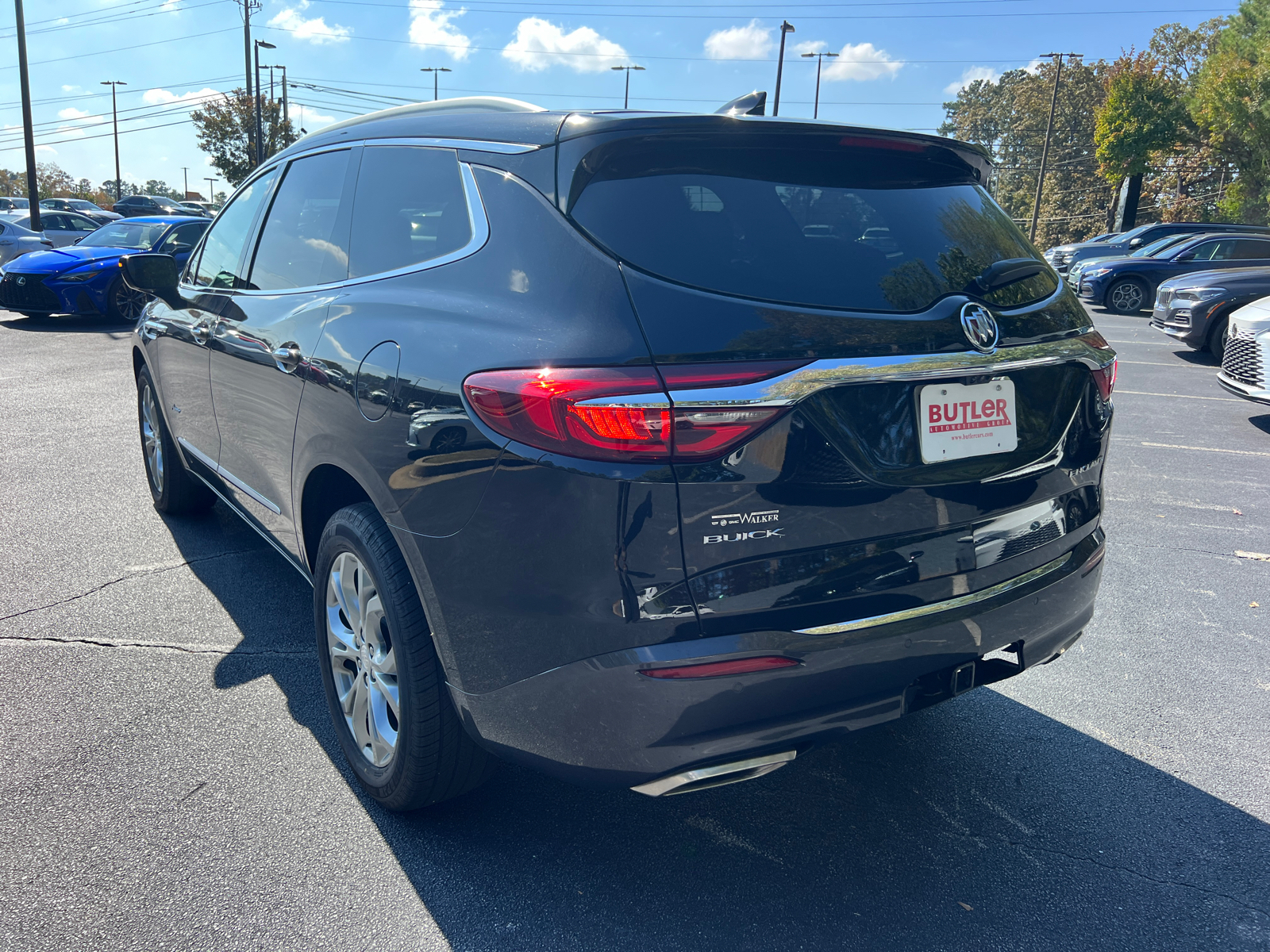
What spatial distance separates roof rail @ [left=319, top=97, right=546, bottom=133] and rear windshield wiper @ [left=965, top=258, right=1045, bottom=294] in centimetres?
111

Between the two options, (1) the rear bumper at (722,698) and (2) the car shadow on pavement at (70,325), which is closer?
(1) the rear bumper at (722,698)

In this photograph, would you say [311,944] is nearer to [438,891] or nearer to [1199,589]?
[438,891]

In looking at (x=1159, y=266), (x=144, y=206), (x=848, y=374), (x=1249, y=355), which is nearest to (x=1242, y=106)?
(x=1159, y=266)

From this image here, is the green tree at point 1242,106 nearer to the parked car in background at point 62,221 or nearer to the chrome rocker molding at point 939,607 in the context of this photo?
the parked car in background at point 62,221

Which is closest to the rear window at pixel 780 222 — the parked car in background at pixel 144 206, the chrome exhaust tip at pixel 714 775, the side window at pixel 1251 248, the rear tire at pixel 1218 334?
the chrome exhaust tip at pixel 714 775

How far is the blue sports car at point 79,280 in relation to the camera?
12.2 m

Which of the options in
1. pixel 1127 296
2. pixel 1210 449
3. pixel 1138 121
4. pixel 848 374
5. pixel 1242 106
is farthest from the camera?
pixel 1138 121

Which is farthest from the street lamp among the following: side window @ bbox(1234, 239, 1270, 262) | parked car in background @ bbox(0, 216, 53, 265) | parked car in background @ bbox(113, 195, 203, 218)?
side window @ bbox(1234, 239, 1270, 262)

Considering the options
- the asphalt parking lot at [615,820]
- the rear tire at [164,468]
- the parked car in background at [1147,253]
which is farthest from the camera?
the parked car in background at [1147,253]

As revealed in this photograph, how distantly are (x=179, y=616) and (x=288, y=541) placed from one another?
39.9 inches

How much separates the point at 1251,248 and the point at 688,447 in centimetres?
2027

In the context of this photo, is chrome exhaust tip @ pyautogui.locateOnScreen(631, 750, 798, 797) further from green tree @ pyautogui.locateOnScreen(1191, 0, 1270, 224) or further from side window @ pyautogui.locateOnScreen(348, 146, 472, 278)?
green tree @ pyautogui.locateOnScreen(1191, 0, 1270, 224)

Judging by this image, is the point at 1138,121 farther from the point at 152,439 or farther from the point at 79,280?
the point at 152,439

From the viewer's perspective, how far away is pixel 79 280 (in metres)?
12.4
